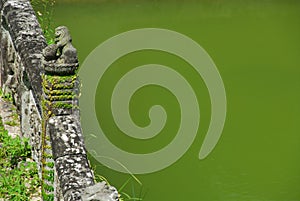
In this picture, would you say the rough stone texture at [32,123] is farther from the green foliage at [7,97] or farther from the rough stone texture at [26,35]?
the green foliage at [7,97]

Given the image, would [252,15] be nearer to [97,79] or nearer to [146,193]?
[97,79]

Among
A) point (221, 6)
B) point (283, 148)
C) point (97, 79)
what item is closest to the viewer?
point (283, 148)

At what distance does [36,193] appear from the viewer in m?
4.74

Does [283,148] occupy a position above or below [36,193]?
above

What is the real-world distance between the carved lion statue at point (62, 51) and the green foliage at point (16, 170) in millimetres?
1038

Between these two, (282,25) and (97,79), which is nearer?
(97,79)

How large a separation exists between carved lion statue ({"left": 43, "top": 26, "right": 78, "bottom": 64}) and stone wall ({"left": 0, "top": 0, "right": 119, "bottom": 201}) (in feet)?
0.27

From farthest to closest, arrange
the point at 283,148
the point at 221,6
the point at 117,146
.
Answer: the point at 221,6 → the point at 283,148 → the point at 117,146

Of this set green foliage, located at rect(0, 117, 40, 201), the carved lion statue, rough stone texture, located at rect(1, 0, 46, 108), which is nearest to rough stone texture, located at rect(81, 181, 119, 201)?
the carved lion statue

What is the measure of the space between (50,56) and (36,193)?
1.10 meters

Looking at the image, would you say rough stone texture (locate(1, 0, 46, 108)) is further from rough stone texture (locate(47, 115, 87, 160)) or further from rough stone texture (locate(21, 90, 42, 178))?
rough stone texture (locate(47, 115, 87, 160))

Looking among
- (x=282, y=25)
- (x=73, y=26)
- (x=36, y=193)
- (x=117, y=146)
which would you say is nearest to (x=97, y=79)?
(x=117, y=146)

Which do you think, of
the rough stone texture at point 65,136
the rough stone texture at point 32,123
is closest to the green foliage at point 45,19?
the rough stone texture at point 32,123

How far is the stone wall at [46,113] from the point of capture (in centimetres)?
387
